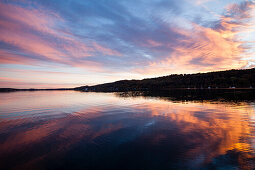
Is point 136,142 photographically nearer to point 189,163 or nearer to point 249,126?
point 189,163

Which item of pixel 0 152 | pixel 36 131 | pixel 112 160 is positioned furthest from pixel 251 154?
pixel 36 131

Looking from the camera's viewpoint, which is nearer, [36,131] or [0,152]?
[0,152]

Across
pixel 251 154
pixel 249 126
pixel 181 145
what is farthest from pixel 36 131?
pixel 249 126

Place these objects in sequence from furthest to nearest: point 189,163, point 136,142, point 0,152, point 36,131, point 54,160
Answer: point 36,131 < point 136,142 < point 0,152 < point 54,160 < point 189,163

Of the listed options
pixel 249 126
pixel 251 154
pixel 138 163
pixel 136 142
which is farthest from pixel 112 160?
pixel 249 126

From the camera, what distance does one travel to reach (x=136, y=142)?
40.0 feet

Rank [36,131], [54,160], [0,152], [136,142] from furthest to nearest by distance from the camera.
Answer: [36,131]
[136,142]
[0,152]
[54,160]

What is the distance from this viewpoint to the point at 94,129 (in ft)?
53.5

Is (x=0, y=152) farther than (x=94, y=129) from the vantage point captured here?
No

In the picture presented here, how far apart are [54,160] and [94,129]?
7.10 meters

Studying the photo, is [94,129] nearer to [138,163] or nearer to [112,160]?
[112,160]

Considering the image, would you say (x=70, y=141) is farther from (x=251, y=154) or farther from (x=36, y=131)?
(x=251, y=154)

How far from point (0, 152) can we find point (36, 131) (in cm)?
519

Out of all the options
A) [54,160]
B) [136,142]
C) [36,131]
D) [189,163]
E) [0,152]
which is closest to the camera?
[189,163]
